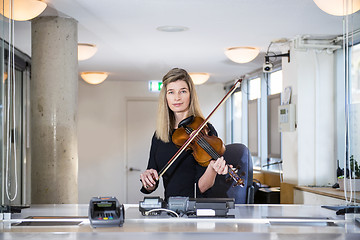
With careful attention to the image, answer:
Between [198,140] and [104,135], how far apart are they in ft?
23.3

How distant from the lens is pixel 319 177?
5.66 metres

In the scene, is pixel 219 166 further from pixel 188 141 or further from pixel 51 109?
pixel 51 109

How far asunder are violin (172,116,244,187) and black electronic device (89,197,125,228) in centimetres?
69

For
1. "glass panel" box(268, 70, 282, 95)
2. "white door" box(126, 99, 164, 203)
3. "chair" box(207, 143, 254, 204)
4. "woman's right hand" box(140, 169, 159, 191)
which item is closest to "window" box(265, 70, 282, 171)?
Result: "glass panel" box(268, 70, 282, 95)

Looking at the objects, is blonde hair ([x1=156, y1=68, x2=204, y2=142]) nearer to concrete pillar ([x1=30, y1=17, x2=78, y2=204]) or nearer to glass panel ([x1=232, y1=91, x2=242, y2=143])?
concrete pillar ([x1=30, y1=17, x2=78, y2=204])

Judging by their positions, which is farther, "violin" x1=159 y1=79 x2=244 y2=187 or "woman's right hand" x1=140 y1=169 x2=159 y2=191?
"violin" x1=159 y1=79 x2=244 y2=187

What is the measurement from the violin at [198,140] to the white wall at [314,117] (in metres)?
3.19

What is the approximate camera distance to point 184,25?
4.93 metres

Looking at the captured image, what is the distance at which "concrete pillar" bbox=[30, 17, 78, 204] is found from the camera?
178 inches

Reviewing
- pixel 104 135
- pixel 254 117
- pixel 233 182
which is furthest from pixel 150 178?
pixel 104 135

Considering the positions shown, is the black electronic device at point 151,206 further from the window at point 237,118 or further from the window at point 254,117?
the window at point 237,118

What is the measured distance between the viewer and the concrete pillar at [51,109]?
4527 mm

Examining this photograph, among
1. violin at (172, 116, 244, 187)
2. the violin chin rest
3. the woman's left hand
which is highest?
the violin chin rest

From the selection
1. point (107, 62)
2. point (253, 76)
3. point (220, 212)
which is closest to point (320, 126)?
point (253, 76)
